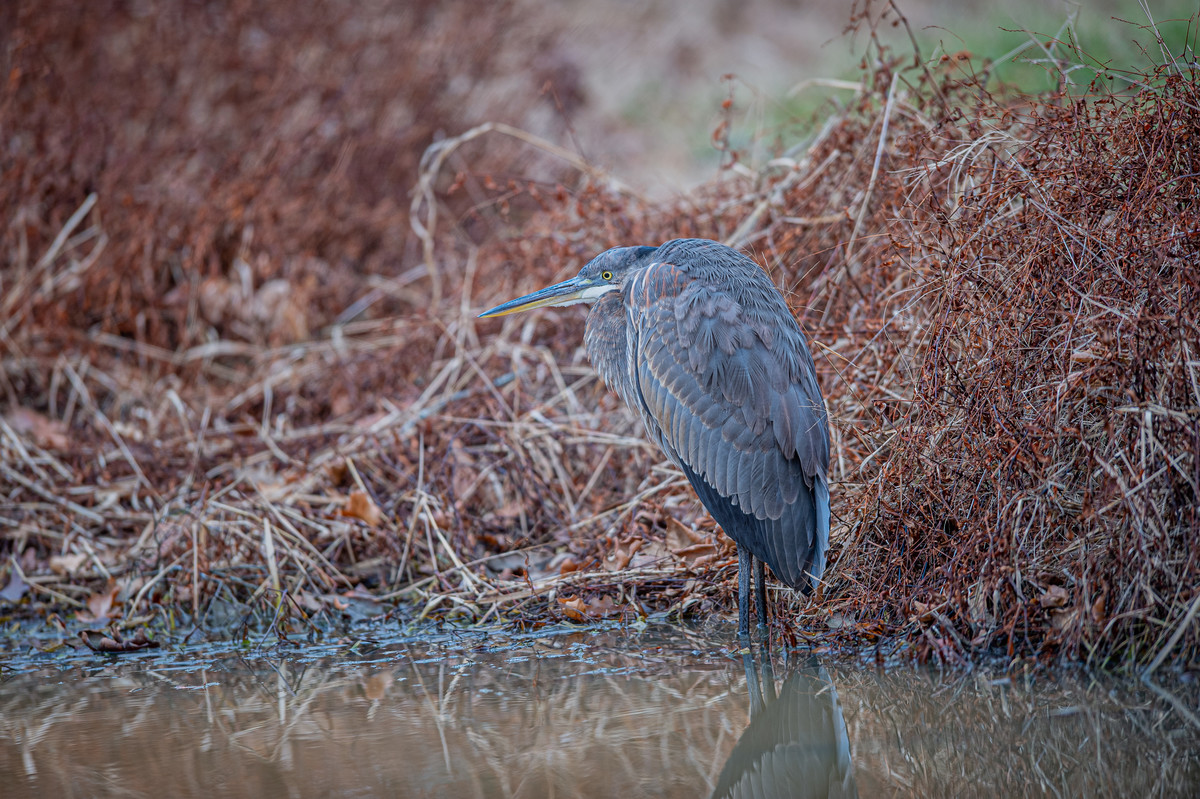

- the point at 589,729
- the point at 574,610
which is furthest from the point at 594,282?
the point at 589,729

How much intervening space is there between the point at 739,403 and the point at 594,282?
1.02 m

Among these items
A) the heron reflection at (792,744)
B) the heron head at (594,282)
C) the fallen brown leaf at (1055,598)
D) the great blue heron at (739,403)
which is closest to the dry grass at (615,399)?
the fallen brown leaf at (1055,598)

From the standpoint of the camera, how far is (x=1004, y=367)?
3.45 m

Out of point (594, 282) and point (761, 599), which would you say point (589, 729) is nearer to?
point (761, 599)

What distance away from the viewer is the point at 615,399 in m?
5.38

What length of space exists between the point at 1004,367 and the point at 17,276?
6014 millimetres

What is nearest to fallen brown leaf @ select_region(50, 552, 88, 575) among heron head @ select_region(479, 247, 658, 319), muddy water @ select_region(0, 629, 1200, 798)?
muddy water @ select_region(0, 629, 1200, 798)

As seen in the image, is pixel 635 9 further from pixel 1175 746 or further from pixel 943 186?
pixel 1175 746

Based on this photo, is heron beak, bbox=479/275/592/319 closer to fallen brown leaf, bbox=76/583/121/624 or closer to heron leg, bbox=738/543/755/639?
heron leg, bbox=738/543/755/639

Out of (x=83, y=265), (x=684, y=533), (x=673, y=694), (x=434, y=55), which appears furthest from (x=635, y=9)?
(x=673, y=694)

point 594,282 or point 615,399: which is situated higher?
point 594,282

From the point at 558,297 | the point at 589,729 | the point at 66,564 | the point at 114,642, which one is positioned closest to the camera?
the point at 589,729

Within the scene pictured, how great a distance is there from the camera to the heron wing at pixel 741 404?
363cm

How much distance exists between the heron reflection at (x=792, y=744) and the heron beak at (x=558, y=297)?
1.79 m
